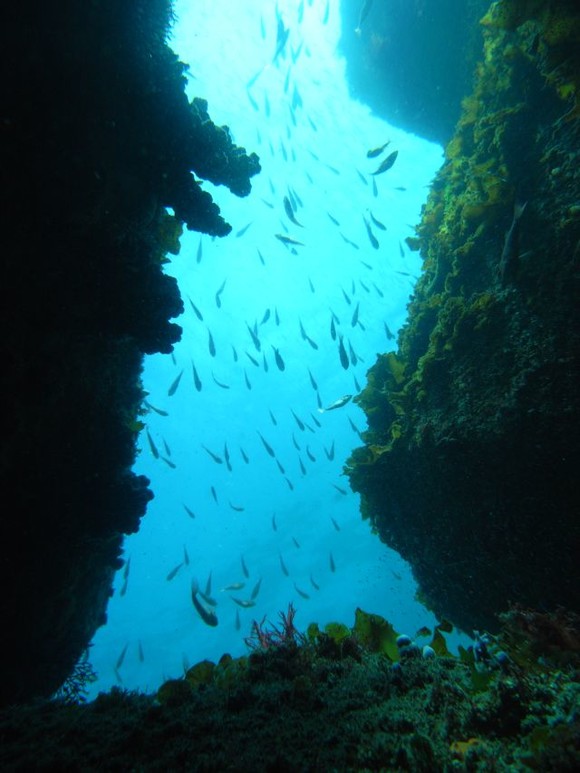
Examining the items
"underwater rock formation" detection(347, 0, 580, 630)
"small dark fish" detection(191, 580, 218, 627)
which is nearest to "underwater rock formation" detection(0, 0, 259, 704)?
"small dark fish" detection(191, 580, 218, 627)

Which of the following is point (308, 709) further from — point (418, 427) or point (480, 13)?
point (480, 13)

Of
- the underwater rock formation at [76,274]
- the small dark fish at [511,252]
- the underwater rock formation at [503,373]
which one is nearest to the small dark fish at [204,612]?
the underwater rock formation at [76,274]

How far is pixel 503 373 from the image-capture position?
5266mm

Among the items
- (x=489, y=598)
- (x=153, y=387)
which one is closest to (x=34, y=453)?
(x=489, y=598)

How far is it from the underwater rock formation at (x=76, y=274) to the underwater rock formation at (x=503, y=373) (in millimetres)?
4323

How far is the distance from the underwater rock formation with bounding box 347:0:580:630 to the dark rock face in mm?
3474

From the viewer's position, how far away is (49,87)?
4.04 meters

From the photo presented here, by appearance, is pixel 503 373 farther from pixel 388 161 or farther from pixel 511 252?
pixel 388 161

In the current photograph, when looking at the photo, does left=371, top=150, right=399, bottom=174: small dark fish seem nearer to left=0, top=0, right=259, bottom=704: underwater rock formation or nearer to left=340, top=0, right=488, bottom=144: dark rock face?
left=0, top=0, right=259, bottom=704: underwater rock formation

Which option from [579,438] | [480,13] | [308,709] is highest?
[480,13]

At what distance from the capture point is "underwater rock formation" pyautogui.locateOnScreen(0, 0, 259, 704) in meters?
4.00

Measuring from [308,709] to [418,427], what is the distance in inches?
173

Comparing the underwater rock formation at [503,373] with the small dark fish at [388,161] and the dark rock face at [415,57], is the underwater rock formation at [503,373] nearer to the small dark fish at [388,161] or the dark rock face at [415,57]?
the small dark fish at [388,161]

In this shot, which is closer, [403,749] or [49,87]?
[403,749]
